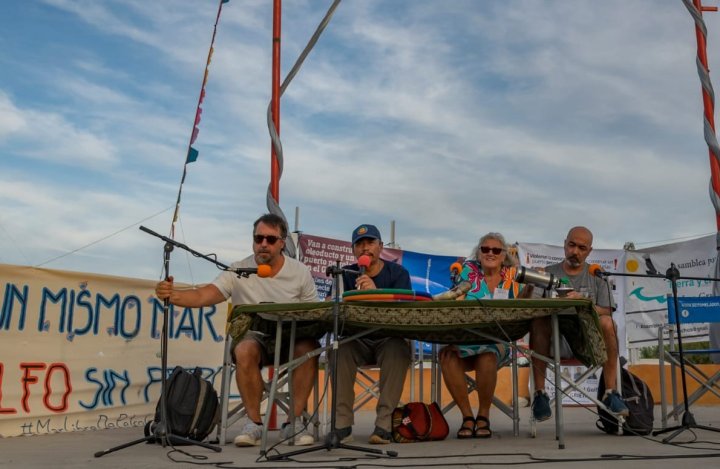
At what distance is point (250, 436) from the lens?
4469 mm

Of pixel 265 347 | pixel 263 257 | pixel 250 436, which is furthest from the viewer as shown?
pixel 263 257

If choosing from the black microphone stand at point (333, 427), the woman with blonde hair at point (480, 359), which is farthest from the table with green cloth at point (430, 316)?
the woman with blonde hair at point (480, 359)

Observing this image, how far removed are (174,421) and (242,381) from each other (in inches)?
19.0

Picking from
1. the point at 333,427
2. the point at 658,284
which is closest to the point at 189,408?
the point at 333,427

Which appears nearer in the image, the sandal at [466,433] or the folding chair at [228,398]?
the folding chair at [228,398]

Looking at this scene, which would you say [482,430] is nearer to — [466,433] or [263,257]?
[466,433]

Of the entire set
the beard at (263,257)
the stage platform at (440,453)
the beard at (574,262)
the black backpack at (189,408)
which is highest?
the beard at (574,262)

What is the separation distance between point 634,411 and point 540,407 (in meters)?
0.64

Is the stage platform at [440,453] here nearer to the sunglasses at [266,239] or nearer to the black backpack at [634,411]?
the black backpack at [634,411]

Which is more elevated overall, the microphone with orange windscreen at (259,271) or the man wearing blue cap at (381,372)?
the microphone with orange windscreen at (259,271)

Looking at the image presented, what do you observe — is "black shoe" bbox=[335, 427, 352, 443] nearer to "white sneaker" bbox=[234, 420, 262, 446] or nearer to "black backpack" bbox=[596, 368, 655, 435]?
"white sneaker" bbox=[234, 420, 262, 446]

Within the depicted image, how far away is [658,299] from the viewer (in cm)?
994

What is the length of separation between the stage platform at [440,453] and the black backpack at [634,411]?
0.40 feet

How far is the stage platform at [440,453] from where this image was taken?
353 centimetres
